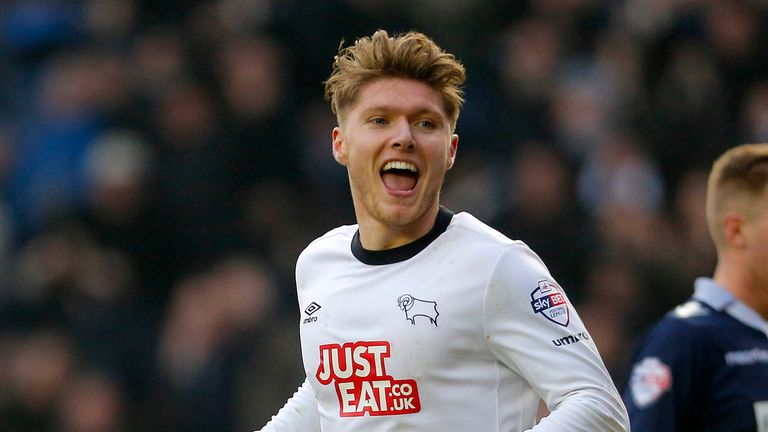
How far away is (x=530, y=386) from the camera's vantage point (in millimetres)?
4520

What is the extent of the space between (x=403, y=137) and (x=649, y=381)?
4.72ft

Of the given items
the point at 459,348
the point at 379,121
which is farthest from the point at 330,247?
the point at 459,348

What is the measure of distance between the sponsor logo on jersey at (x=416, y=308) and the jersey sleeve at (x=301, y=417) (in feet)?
2.02

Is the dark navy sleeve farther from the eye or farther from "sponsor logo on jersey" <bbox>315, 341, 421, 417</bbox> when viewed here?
the eye

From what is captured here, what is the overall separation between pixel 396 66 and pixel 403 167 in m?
0.32

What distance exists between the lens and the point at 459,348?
4.48m

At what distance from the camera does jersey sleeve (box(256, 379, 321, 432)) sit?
16.5 ft

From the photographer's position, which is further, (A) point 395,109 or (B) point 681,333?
(B) point 681,333

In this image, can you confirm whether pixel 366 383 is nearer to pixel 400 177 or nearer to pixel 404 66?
pixel 400 177

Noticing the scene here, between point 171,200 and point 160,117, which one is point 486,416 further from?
point 160,117

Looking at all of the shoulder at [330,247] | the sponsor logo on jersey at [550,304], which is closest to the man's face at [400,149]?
the shoulder at [330,247]

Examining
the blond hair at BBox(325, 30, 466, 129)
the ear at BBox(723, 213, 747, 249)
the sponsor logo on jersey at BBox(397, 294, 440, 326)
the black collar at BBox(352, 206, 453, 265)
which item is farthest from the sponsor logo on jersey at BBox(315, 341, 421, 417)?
the ear at BBox(723, 213, 747, 249)

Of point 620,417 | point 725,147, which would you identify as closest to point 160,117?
point 725,147

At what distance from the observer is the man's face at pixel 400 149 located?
4.72 meters
